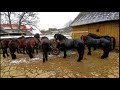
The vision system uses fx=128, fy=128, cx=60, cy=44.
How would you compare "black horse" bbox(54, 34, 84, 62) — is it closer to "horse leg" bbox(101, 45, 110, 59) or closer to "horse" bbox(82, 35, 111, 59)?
"horse" bbox(82, 35, 111, 59)

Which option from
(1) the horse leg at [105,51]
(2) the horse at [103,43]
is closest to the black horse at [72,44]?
(2) the horse at [103,43]

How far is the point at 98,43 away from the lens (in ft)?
26.7

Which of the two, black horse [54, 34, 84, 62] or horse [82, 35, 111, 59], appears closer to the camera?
black horse [54, 34, 84, 62]

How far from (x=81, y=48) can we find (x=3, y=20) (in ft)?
70.4

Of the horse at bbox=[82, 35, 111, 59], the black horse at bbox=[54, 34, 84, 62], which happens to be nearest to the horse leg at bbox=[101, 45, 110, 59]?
the horse at bbox=[82, 35, 111, 59]

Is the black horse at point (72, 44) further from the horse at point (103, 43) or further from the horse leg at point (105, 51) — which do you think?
the horse leg at point (105, 51)

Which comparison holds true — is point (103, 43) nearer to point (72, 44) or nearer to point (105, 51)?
point (105, 51)

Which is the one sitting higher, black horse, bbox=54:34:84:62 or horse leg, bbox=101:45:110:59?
black horse, bbox=54:34:84:62

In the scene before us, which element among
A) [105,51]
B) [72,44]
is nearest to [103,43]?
[105,51]

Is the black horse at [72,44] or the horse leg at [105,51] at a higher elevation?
the black horse at [72,44]
